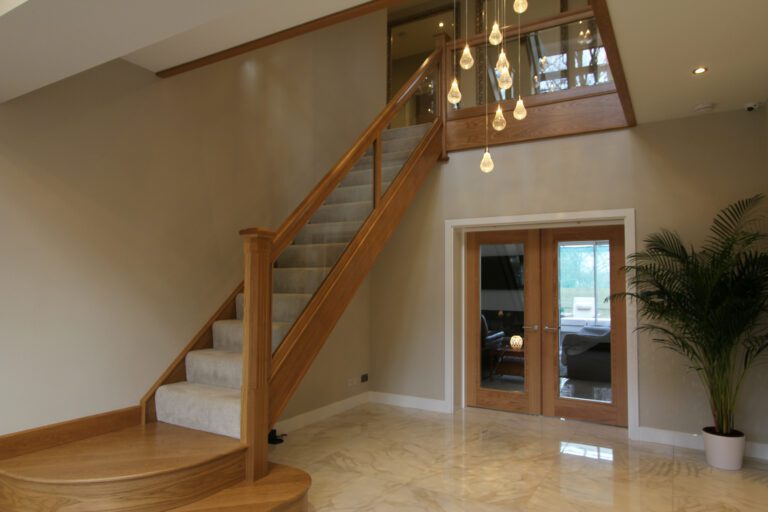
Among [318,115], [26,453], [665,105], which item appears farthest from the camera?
[318,115]

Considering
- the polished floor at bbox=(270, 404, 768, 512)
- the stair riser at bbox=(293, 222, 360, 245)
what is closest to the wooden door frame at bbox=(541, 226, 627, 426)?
the polished floor at bbox=(270, 404, 768, 512)

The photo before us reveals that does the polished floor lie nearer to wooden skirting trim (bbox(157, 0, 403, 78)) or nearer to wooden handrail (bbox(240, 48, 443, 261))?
wooden handrail (bbox(240, 48, 443, 261))

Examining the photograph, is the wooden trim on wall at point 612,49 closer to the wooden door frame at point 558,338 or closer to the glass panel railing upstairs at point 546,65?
the glass panel railing upstairs at point 546,65

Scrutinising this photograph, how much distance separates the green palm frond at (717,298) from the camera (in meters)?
3.90

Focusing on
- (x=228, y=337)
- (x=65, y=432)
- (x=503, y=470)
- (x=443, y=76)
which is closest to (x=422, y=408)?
(x=503, y=470)

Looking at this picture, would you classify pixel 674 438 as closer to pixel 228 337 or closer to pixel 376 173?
pixel 376 173

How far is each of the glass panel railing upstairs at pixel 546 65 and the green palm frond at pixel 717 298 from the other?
69.4 inches

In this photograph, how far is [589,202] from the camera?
5.02 m

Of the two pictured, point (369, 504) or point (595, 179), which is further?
point (595, 179)

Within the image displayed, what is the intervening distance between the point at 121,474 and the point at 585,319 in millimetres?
4502

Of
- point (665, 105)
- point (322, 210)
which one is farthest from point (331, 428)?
point (665, 105)

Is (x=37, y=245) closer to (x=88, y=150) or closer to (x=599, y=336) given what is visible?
(x=88, y=150)

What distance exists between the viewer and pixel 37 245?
3100mm

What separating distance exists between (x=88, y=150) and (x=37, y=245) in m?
0.72
